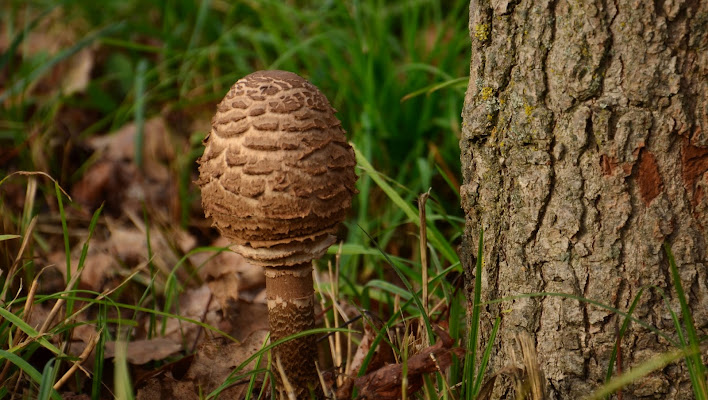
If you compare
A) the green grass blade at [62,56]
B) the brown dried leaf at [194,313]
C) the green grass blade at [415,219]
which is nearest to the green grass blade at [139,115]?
the green grass blade at [62,56]

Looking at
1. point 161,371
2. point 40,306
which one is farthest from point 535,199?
point 40,306

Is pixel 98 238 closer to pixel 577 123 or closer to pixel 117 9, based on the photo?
pixel 117 9

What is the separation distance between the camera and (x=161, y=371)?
6.93ft

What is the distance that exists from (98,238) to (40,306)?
920mm

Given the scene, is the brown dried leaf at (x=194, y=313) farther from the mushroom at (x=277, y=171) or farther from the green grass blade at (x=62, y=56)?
the green grass blade at (x=62, y=56)

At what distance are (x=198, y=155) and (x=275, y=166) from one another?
7.78 ft

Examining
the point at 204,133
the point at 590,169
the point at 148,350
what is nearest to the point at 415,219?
the point at 590,169

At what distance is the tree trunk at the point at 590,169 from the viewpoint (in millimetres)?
1642

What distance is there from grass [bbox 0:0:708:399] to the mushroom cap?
13.8 inches

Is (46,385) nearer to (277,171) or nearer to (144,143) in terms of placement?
(277,171)

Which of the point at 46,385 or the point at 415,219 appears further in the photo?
the point at 415,219

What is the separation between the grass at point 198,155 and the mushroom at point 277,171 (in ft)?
1.09

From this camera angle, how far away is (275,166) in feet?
5.60

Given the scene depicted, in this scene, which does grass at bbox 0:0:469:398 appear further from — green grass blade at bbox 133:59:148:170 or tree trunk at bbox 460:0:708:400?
tree trunk at bbox 460:0:708:400
